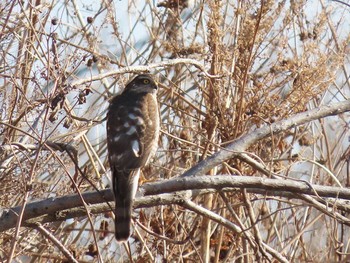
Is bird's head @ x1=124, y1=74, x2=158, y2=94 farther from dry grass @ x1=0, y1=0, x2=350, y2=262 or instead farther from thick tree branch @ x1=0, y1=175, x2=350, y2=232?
thick tree branch @ x1=0, y1=175, x2=350, y2=232

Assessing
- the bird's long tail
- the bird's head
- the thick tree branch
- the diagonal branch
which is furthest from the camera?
the bird's head

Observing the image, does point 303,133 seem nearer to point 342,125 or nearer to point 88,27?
point 342,125

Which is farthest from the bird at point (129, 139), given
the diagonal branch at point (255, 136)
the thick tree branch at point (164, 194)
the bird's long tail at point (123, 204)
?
the diagonal branch at point (255, 136)

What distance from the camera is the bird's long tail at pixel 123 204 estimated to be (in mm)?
3918

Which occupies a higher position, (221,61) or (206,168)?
(221,61)

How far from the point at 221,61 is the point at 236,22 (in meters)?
0.46

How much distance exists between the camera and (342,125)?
6.05 metres

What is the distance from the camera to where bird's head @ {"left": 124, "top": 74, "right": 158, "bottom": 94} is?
195 inches

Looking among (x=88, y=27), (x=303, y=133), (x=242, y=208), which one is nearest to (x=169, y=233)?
(x=242, y=208)

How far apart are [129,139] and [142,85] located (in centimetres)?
62

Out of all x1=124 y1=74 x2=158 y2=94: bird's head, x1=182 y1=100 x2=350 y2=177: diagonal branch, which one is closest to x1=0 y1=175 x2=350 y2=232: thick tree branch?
x1=182 y1=100 x2=350 y2=177: diagonal branch

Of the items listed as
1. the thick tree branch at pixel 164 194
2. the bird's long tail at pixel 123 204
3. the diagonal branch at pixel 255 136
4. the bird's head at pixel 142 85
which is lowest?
the thick tree branch at pixel 164 194

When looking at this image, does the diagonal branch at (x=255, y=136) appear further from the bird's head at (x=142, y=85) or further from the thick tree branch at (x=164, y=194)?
the bird's head at (x=142, y=85)

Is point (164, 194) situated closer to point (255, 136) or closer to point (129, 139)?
point (255, 136)
